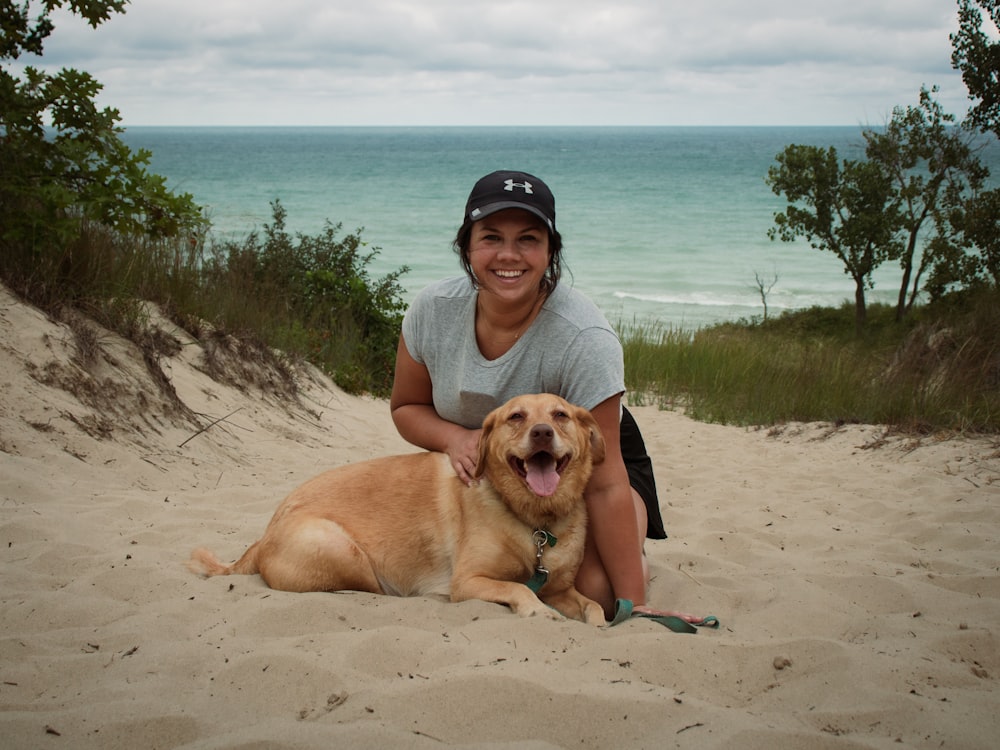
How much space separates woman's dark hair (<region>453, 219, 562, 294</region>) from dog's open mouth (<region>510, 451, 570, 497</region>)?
2.89 feet

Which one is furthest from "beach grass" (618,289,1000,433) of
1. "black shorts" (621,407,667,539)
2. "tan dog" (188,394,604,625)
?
"tan dog" (188,394,604,625)

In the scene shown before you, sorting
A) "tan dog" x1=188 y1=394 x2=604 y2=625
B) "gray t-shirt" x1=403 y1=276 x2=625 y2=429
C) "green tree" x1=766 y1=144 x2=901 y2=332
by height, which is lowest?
"tan dog" x1=188 y1=394 x2=604 y2=625

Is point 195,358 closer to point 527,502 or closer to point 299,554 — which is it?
point 299,554

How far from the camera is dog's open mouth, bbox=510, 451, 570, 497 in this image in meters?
3.48

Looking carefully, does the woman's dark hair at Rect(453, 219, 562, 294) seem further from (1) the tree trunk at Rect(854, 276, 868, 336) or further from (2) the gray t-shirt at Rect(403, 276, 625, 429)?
(1) the tree trunk at Rect(854, 276, 868, 336)

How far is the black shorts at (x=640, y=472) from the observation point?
168 inches

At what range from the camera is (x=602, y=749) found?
2.27 meters

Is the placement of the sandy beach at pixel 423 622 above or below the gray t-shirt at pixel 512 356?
below

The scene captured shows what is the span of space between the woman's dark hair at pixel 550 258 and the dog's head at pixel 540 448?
2.22 feet

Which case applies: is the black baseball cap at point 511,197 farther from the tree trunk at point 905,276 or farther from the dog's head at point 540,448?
the tree trunk at point 905,276

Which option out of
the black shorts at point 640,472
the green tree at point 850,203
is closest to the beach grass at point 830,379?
the black shorts at point 640,472

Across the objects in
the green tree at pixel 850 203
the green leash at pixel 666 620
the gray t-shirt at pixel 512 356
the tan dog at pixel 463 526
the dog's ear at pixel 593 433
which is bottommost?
the green leash at pixel 666 620

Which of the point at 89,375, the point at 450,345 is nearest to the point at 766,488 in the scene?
the point at 450,345

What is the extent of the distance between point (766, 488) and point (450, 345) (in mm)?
3191
